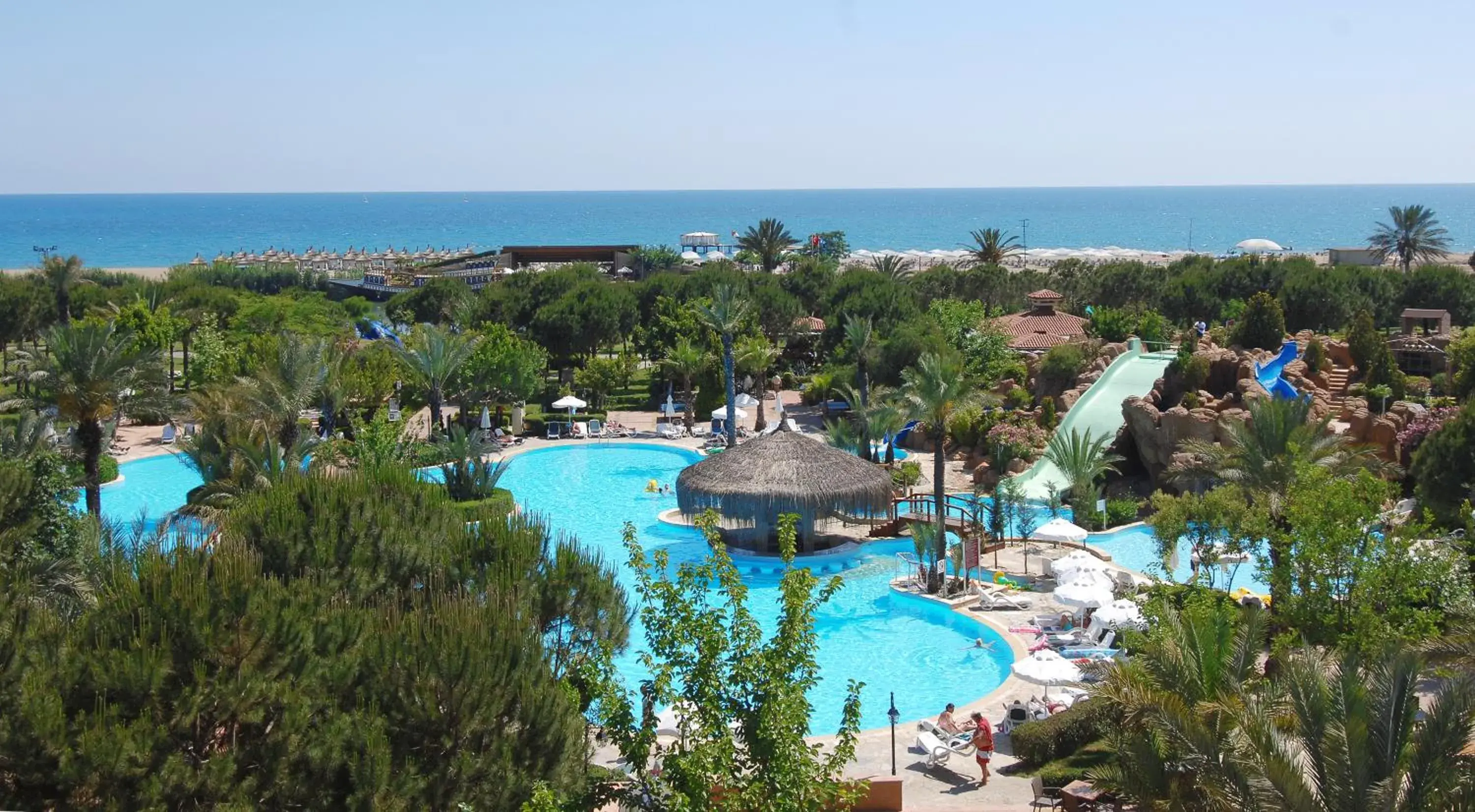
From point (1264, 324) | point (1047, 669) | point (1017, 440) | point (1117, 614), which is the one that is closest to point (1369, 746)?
point (1047, 669)

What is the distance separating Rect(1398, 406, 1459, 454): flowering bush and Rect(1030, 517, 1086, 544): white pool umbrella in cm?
746

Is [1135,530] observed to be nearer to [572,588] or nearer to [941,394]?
[941,394]

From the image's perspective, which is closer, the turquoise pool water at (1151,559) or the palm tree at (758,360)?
the turquoise pool water at (1151,559)

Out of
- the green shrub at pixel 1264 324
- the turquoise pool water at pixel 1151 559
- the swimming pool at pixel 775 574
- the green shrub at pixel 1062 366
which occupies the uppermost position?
the green shrub at pixel 1264 324

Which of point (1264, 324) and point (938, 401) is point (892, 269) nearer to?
point (1264, 324)

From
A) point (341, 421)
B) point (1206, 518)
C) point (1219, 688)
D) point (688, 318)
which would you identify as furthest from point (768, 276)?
point (1219, 688)

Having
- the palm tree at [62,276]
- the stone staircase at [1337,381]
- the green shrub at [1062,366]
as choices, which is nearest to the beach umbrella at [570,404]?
the green shrub at [1062,366]

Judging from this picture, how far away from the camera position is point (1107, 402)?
35312 mm

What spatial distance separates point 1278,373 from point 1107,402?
447 cm

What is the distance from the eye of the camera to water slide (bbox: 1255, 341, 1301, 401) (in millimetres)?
30469

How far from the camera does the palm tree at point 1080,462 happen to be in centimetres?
2822

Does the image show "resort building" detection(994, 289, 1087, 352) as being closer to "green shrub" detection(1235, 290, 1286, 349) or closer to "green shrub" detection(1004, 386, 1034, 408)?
"green shrub" detection(1004, 386, 1034, 408)

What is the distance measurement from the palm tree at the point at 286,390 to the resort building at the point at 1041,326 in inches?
984

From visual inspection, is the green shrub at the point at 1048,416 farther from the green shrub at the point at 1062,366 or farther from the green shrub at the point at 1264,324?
the green shrub at the point at 1264,324
